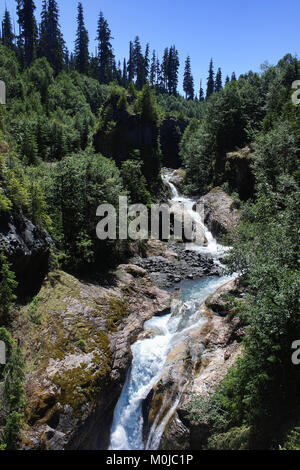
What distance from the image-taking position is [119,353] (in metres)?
11.6

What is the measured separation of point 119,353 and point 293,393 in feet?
21.3

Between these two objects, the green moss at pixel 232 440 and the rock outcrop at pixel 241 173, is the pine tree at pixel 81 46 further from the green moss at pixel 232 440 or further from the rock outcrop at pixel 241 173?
the green moss at pixel 232 440

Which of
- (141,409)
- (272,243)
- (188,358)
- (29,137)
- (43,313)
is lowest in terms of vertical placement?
(141,409)

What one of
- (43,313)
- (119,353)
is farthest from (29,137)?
(119,353)

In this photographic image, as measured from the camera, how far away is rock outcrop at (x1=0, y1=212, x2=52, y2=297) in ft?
35.0

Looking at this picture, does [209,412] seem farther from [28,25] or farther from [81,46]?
[81,46]

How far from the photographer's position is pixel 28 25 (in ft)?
181

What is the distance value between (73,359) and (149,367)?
352 centimetres

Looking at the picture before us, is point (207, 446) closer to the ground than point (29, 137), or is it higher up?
closer to the ground

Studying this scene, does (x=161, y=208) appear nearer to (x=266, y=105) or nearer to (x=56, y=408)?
(x=266, y=105)

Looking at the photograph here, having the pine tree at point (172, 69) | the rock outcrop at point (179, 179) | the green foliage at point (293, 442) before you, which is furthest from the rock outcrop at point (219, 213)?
the pine tree at point (172, 69)

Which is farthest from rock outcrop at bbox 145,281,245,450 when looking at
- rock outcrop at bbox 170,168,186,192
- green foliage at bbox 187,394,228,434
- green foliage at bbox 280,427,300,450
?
rock outcrop at bbox 170,168,186,192

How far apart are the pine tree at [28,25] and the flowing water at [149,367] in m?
58.7

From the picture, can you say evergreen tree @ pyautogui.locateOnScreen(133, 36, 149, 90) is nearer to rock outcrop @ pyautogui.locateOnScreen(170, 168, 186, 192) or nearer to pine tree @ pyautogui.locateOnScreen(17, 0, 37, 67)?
pine tree @ pyautogui.locateOnScreen(17, 0, 37, 67)
